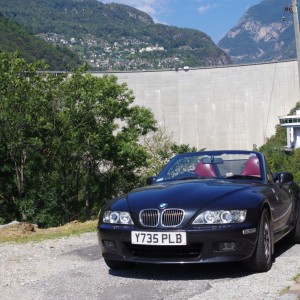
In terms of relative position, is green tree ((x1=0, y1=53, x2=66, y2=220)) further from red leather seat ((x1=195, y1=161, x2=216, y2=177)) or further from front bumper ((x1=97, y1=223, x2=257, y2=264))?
front bumper ((x1=97, y1=223, x2=257, y2=264))

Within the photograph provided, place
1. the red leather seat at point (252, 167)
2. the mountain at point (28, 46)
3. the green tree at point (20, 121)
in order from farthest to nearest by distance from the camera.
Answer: the mountain at point (28, 46) < the green tree at point (20, 121) < the red leather seat at point (252, 167)

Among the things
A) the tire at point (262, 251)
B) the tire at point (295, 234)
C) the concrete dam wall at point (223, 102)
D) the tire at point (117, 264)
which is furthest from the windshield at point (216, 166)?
the concrete dam wall at point (223, 102)

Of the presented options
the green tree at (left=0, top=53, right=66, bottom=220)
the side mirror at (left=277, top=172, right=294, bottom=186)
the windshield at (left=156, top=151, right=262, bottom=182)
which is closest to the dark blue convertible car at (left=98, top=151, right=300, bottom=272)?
the windshield at (left=156, top=151, right=262, bottom=182)

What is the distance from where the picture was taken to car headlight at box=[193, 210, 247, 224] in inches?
172

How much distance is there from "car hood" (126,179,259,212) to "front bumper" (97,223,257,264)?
0.19 meters

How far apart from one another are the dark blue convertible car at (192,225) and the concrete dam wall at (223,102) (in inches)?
2142

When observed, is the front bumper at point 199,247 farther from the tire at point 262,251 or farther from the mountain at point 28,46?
the mountain at point 28,46

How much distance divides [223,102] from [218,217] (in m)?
56.8

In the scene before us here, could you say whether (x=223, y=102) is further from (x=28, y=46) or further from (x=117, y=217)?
(x=117, y=217)

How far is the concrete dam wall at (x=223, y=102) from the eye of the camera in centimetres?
5959

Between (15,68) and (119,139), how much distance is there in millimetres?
7906

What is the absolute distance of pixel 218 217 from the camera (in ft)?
14.4

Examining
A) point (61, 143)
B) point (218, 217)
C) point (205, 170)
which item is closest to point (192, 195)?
point (218, 217)

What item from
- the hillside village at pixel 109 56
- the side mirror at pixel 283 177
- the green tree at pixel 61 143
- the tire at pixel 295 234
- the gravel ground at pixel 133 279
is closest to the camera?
the gravel ground at pixel 133 279
